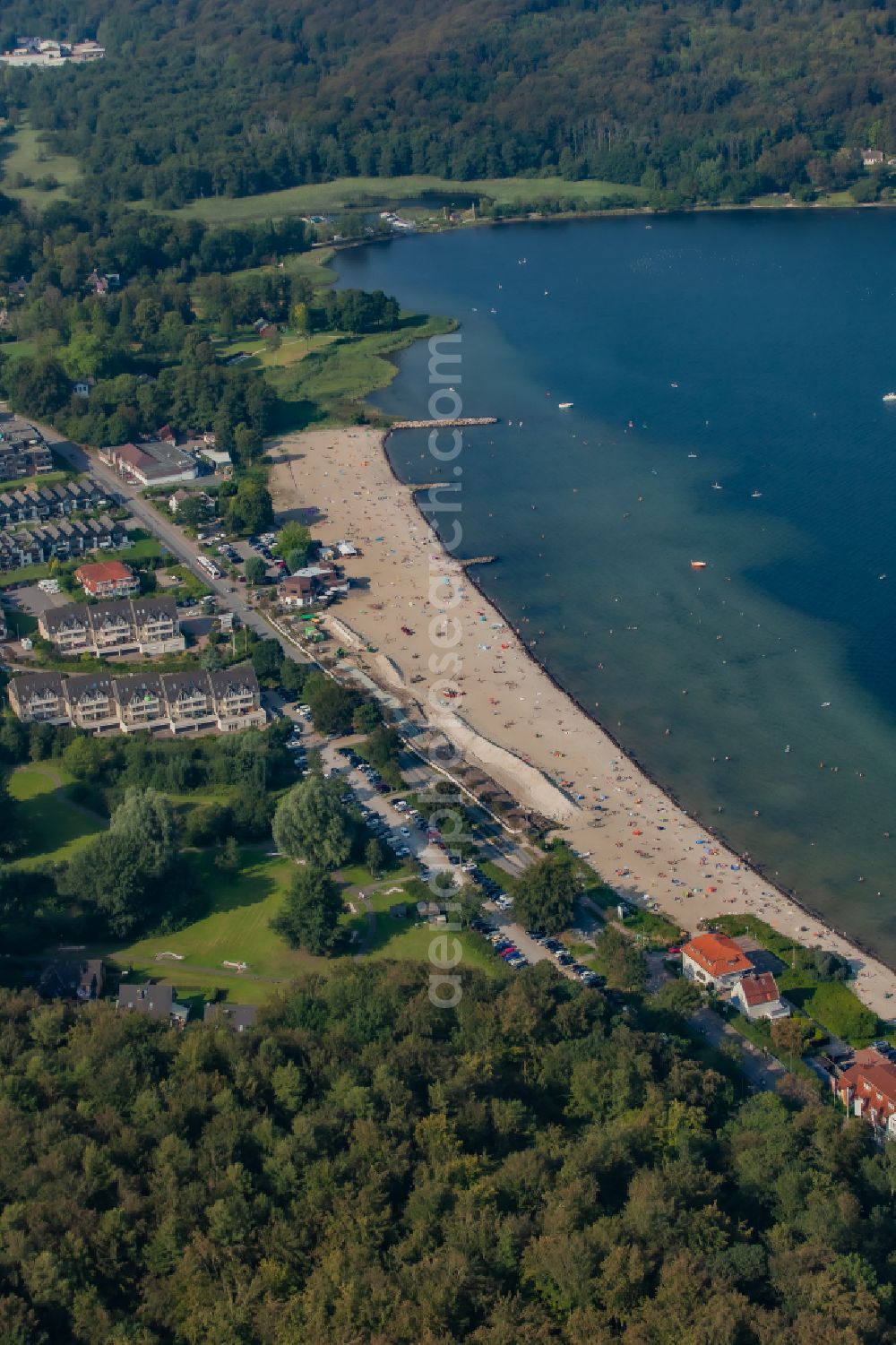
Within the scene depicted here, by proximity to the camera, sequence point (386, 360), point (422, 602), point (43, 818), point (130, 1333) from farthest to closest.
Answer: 1. point (386, 360)
2. point (422, 602)
3. point (43, 818)
4. point (130, 1333)

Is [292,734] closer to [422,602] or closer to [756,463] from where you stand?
[422,602]

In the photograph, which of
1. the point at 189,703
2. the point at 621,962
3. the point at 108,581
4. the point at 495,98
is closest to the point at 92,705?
the point at 189,703

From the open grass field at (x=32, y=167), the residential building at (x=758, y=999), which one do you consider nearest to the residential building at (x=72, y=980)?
the residential building at (x=758, y=999)

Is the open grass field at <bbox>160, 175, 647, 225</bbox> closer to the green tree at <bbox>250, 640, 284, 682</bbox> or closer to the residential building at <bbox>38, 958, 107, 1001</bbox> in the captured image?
the green tree at <bbox>250, 640, 284, 682</bbox>

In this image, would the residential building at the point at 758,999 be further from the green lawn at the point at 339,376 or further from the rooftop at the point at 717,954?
the green lawn at the point at 339,376

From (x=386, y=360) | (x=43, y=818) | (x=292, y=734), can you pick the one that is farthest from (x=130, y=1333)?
(x=386, y=360)

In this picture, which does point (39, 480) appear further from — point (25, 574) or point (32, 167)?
point (32, 167)

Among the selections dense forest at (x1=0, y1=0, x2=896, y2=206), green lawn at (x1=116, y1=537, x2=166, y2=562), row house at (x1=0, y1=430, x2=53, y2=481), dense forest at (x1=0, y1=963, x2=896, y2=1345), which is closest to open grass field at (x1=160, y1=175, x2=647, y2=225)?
dense forest at (x1=0, y1=0, x2=896, y2=206)

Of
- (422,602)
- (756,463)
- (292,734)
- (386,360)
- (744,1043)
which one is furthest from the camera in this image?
(386,360)
